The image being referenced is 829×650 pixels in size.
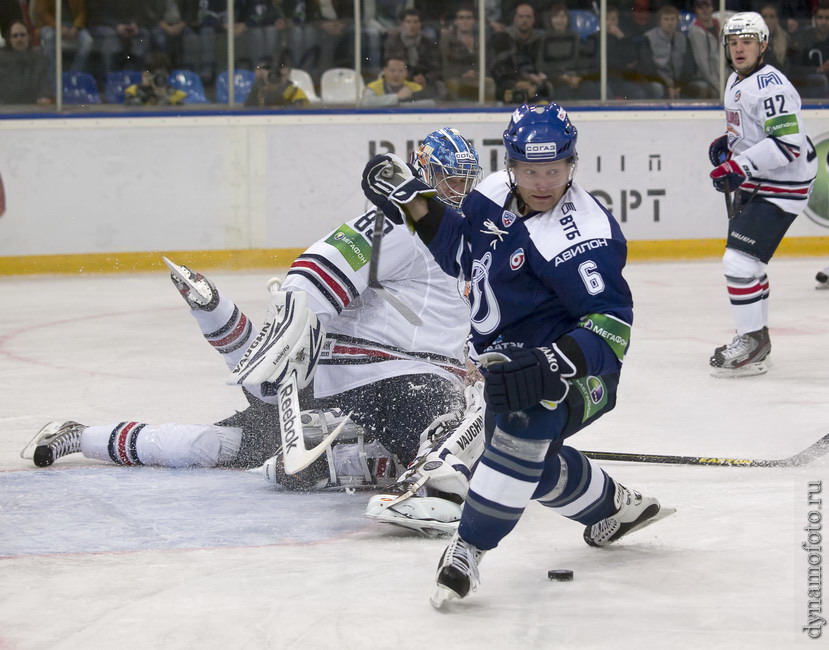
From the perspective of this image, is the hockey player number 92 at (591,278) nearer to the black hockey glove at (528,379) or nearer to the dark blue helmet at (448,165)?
the black hockey glove at (528,379)

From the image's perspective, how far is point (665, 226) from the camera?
29.6 ft

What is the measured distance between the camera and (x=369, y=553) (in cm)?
293

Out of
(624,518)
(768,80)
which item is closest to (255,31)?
(768,80)

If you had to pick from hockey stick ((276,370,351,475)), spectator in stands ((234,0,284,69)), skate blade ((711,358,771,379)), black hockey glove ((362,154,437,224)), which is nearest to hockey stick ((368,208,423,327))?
hockey stick ((276,370,351,475))

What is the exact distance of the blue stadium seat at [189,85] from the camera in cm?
855

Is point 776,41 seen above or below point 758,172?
above

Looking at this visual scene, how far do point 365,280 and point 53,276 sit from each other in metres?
5.29

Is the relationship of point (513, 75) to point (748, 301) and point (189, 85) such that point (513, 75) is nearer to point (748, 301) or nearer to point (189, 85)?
point (189, 85)

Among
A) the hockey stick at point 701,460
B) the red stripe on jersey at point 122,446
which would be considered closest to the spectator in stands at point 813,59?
the hockey stick at point 701,460

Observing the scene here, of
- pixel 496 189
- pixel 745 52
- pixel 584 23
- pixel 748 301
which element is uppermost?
pixel 584 23

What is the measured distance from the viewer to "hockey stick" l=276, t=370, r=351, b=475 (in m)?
3.16

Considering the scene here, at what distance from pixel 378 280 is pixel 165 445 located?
0.80m

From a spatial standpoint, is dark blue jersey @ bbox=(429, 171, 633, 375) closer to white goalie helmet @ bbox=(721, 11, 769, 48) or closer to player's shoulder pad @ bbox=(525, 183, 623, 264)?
player's shoulder pad @ bbox=(525, 183, 623, 264)

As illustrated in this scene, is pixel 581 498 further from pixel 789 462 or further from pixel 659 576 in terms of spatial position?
pixel 789 462
